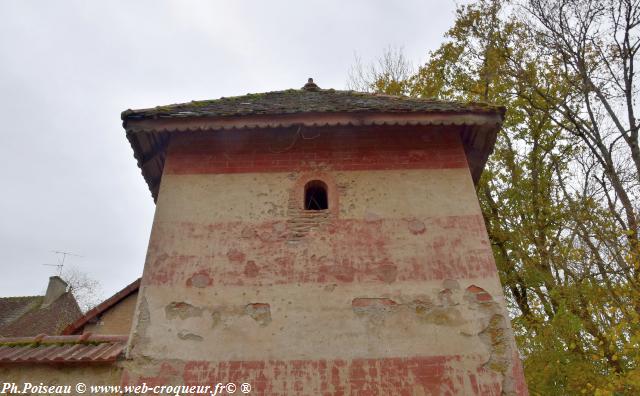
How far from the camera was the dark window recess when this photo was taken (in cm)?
675

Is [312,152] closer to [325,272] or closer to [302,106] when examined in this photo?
[302,106]

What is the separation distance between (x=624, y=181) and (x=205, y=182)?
10.5m

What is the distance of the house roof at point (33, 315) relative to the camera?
18359 mm

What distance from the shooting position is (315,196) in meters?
6.93

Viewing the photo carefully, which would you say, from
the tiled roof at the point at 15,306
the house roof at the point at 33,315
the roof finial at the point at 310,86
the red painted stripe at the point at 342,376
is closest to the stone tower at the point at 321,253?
the red painted stripe at the point at 342,376

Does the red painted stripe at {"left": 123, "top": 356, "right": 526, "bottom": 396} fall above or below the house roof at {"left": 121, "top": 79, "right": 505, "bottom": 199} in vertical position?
below

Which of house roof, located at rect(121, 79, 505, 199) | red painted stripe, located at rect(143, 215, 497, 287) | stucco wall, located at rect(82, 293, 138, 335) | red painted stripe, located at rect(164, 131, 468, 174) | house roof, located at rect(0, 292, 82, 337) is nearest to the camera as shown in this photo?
red painted stripe, located at rect(143, 215, 497, 287)

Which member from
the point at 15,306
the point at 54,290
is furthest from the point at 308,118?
the point at 54,290

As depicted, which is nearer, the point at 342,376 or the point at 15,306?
the point at 342,376

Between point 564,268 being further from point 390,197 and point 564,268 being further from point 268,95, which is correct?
point 268,95

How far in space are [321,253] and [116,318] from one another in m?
6.07

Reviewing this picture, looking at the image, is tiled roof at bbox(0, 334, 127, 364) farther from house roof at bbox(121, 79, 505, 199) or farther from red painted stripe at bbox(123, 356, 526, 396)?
house roof at bbox(121, 79, 505, 199)

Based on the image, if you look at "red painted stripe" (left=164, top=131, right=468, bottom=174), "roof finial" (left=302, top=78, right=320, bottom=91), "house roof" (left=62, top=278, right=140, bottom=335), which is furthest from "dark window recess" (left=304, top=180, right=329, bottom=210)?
"house roof" (left=62, top=278, right=140, bottom=335)

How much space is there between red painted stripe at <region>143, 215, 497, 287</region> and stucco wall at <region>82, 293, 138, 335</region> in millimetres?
4343
